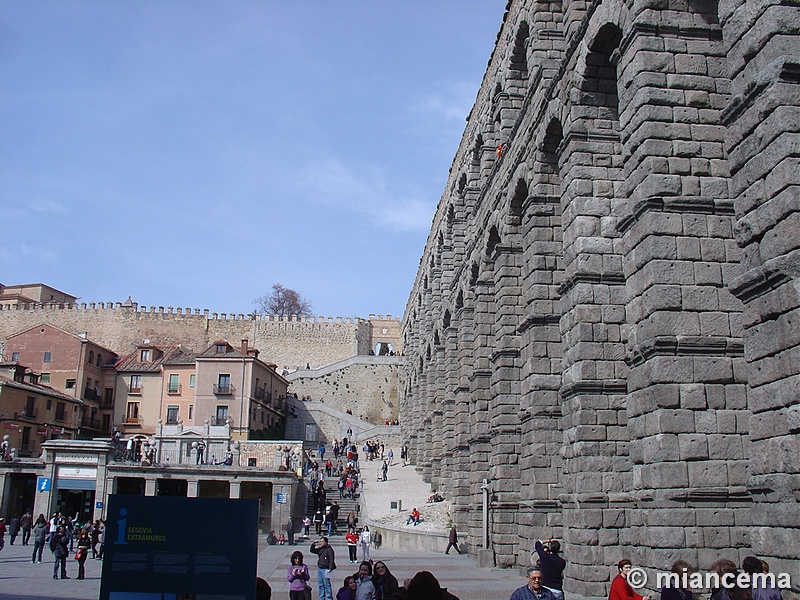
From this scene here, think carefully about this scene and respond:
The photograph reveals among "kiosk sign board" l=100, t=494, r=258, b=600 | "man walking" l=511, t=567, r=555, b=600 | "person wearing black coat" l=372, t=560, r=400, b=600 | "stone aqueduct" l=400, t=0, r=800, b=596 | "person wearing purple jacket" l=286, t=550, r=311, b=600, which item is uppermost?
"stone aqueduct" l=400, t=0, r=800, b=596

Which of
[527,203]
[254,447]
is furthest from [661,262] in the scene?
[254,447]

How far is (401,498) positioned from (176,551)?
29602mm

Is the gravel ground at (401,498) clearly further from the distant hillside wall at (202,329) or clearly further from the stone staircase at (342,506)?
the distant hillside wall at (202,329)

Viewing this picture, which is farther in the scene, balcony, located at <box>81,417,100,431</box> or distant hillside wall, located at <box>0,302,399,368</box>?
distant hillside wall, located at <box>0,302,399,368</box>

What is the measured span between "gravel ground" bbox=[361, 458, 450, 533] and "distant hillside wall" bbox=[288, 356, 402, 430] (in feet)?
71.1

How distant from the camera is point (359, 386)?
68188 millimetres

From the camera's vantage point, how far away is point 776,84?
8023 mm

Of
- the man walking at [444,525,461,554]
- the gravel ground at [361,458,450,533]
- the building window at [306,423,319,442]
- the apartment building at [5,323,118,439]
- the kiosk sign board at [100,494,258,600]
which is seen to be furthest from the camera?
the building window at [306,423,319,442]

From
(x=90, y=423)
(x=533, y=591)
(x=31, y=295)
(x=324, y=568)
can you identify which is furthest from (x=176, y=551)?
(x=31, y=295)

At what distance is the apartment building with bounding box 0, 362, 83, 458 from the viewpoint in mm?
43031

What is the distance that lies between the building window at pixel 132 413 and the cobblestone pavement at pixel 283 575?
26514 millimetres

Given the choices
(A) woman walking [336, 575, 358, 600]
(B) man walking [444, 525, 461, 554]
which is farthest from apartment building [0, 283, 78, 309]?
(A) woman walking [336, 575, 358, 600]

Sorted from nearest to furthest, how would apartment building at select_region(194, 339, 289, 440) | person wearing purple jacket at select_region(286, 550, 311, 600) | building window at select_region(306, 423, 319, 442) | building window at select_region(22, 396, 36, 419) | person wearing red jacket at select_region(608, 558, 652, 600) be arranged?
1. person wearing red jacket at select_region(608, 558, 652, 600)
2. person wearing purple jacket at select_region(286, 550, 311, 600)
3. building window at select_region(22, 396, 36, 419)
4. apartment building at select_region(194, 339, 289, 440)
5. building window at select_region(306, 423, 319, 442)

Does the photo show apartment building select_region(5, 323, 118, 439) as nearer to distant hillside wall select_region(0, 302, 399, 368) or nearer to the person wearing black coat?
distant hillside wall select_region(0, 302, 399, 368)
